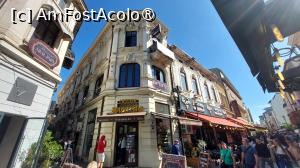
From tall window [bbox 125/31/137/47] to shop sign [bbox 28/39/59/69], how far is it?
7.21 metres

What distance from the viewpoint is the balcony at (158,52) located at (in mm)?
12696

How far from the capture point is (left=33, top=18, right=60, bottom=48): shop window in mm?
6879

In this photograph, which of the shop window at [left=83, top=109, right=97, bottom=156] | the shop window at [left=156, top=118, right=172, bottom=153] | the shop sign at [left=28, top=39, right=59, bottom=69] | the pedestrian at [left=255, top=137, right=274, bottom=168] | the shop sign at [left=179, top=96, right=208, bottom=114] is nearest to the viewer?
the shop sign at [left=28, top=39, right=59, bottom=69]

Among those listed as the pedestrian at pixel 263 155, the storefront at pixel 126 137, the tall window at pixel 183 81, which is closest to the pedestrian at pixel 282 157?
the pedestrian at pixel 263 155

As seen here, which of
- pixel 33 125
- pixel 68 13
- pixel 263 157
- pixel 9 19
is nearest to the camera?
pixel 9 19

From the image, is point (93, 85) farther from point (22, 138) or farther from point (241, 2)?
point (241, 2)

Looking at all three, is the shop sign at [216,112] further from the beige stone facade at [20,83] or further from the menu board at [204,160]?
the beige stone facade at [20,83]

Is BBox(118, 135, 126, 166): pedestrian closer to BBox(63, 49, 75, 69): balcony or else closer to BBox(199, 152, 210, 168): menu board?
BBox(199, 152, 210, 168): menu board

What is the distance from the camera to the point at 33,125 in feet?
20.0

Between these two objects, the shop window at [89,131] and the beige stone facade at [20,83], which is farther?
the shop window at [89,131]

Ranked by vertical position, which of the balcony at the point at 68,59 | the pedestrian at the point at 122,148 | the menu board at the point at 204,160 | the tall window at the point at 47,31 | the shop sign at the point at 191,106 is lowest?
the menu board at the point at 204,160

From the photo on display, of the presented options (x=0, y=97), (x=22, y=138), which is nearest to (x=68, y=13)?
(x=0, y=97)

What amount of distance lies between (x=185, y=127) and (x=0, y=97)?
10.5 meters

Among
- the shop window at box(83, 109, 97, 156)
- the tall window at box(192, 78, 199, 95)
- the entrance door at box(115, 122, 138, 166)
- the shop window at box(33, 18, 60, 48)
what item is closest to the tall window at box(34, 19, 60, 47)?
the shop window at box(33, 18, 60, 48)
